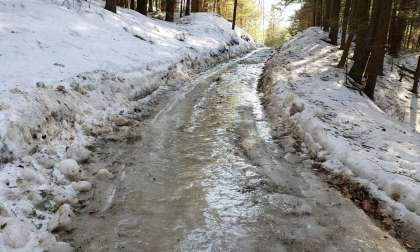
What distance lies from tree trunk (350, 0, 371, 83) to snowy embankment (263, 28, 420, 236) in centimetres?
65

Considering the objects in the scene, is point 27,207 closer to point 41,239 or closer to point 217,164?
point 41,239

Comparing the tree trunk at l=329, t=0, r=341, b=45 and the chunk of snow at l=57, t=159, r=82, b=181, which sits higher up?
the tree trunk at l=329, t=0, r=341, b=45

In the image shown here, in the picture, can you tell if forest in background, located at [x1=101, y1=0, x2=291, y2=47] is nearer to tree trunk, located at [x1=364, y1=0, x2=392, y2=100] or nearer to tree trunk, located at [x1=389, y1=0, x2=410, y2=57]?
tree trunk, located at [x1=389, y1=0, x2=410, y2=57]

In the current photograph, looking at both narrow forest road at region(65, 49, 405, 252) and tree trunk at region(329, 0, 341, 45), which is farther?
tree trunk at region(329, 0, 341, 45)

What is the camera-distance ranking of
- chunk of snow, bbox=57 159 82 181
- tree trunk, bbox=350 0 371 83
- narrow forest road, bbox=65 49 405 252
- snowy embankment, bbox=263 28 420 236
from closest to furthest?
narrow forest road, bbox=65 49 405 252 → chunk of snow, bbox=57 159 82 181 → snowy embankment, bbox=263 28 420 236 → tree trunk, bbox=350 0 371 83

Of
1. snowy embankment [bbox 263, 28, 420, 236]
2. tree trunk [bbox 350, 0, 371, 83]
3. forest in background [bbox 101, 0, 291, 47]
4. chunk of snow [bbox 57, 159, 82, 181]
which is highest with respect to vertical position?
forest in background [bbox 101, 0, 291, 47]

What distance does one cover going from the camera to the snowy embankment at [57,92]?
488 centimetres

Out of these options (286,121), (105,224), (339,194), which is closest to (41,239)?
(105,224)

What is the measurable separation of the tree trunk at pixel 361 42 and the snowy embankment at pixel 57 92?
22.8 feet

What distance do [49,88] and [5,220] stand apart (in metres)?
3.76

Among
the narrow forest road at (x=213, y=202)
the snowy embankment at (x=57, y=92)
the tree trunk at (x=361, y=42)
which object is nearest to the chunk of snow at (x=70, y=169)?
the snowy embankment at (x=57, y=92)

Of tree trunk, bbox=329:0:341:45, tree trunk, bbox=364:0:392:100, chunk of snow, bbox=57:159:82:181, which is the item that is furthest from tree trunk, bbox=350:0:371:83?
chunk of snow, bbox=57:159:82:181

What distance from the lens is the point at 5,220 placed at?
427cm

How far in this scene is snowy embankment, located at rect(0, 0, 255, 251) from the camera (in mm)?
4883
